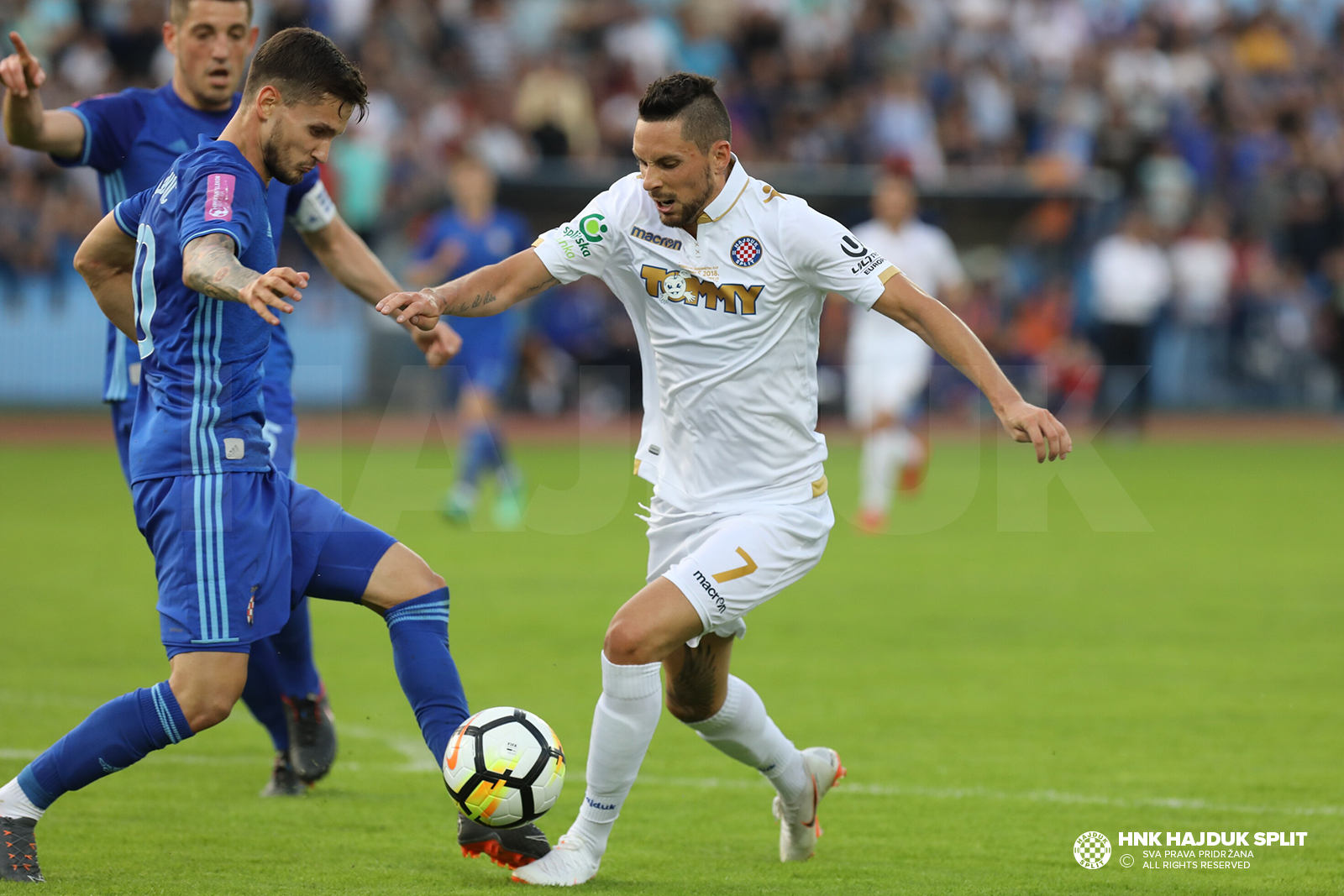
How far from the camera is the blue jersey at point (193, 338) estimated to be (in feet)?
15.0

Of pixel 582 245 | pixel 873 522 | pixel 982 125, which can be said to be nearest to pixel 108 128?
pixel 582 245

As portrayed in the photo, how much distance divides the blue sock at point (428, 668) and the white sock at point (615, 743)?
442 mm

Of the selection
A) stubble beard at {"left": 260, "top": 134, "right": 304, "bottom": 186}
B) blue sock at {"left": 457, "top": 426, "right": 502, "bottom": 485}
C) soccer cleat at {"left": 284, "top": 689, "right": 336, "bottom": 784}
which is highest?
stubble beard at {"left": 260, "top": 134, "right": 304, "bottom": 186}

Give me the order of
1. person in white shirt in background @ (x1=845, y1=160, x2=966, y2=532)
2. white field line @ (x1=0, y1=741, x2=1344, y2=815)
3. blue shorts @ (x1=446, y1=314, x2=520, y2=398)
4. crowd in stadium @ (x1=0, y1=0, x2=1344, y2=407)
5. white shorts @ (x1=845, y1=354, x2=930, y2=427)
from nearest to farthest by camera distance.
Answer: white field line @ (x1=0, y1=741, x2=1344, y2=815), person in white shirt in background @ (x1=845, y1=160, x2=966, y2=532), white shorts @ (x1=845, y1=354, x2=930, y2=427), blue shorts @ (x1=446, y1=314, x2=520, y2=398), crowd in stadium @ (x1=0, y1=0, x2=1344, y2=407)

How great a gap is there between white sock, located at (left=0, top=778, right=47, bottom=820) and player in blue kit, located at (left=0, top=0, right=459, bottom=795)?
47.0 inches

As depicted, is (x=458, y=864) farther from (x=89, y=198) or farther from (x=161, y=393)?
(x=89, y=198)

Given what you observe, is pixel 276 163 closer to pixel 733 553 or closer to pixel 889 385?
pixel 733 553

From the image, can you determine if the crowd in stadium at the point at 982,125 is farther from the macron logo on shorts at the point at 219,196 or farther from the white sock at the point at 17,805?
the macron logo on shorts at the point at 219,196

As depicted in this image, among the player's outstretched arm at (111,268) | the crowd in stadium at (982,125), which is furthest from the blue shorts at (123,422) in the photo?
the crowd in stadium at (982,125)

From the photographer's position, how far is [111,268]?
4988mm

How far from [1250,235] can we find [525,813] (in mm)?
21389

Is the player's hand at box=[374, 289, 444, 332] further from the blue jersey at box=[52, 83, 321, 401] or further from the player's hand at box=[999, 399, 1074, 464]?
the player's hand at box=[999, 399, 1074, 464]

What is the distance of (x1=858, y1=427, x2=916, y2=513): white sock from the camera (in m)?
12.8

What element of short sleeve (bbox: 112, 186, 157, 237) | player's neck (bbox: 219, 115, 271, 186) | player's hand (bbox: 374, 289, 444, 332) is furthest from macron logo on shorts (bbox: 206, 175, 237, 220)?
player's hand (bbox: 374, 289, 444, 332)
